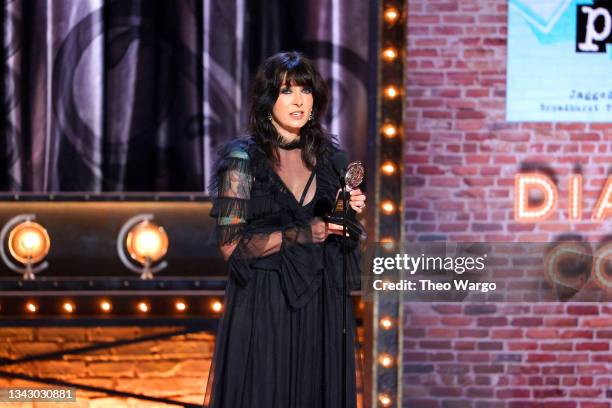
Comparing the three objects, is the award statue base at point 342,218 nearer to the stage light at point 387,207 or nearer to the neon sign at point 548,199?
the stage light at point 387,207

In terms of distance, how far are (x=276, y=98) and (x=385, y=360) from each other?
1.95m

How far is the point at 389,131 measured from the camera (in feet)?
12.6

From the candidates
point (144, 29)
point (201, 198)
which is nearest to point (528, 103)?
point (201, 198)

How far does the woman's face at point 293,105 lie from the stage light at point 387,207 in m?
1.65

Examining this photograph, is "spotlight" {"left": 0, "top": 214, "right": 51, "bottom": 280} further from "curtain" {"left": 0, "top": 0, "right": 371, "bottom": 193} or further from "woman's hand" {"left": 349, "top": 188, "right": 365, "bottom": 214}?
"woman's hand" {"left": 349, "top": 188, "right": 365, "bottom": 214}

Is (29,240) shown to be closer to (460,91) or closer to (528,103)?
(460,91)

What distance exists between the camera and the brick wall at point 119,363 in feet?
12.4

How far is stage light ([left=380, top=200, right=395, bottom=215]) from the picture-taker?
12.6 feet

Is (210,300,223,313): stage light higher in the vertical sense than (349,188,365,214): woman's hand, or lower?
lower

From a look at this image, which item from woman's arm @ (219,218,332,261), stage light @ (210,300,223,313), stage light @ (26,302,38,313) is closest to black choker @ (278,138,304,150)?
woman's arm @ (219,218,332,261)

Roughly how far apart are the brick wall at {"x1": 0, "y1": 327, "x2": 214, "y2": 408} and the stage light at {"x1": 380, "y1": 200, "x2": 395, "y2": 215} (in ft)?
3.37

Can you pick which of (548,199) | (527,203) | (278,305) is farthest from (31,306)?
(548,199)

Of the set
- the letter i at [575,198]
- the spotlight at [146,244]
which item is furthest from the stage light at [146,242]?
the letter i at [575,198]

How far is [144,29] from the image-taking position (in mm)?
3975
